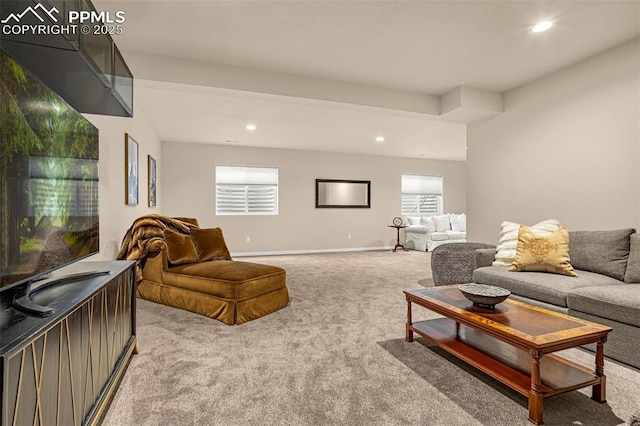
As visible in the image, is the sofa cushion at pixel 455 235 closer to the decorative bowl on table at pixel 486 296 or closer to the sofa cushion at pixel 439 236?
the sofa cushion at pixel 439 236

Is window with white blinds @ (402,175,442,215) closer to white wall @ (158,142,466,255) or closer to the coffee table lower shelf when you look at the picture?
white wall @ (158,142,466,255)

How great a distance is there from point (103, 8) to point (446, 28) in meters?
2.56

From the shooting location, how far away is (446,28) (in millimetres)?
2656

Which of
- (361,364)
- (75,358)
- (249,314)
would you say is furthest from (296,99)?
(75,358)

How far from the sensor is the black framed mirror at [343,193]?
7758mm

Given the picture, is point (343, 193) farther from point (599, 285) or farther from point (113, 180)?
point (599, 285)

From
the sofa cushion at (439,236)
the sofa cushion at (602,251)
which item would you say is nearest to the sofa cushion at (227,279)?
the sofa cushion at (602,251)

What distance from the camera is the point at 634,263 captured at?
249cm

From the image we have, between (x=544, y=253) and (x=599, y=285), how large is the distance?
0.43 meters

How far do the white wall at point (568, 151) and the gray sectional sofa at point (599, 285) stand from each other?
0.42 m

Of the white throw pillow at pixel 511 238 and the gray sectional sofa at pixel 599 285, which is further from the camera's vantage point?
the white throw pillow at pixel 511 238

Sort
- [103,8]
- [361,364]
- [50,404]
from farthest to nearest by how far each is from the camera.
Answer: [103,8] → [361,364] → [50,404]

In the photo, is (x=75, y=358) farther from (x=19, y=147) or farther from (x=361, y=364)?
(x=361, y=364)

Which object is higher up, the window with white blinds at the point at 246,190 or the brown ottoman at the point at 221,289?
the window with white blinds at the point at 246,190
